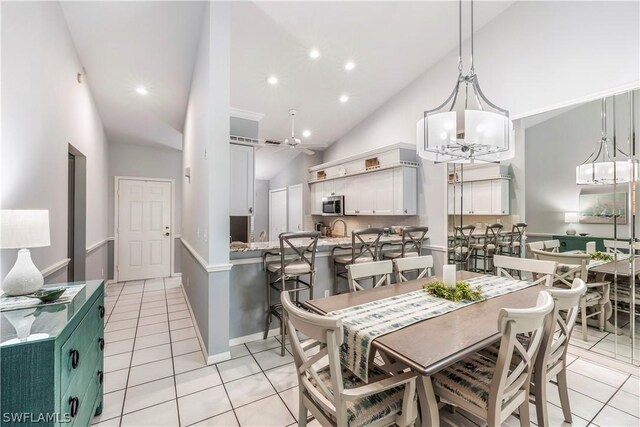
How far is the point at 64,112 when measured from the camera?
282cm

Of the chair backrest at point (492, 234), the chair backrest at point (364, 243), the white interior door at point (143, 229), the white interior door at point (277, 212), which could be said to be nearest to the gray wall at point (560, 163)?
the chair backrest at point (492, 234)

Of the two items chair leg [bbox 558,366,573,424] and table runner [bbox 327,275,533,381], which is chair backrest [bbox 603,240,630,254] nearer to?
table runner [bbox 327,275,533,381]

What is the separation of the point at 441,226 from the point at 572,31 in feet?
7.98

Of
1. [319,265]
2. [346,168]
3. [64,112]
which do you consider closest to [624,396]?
[319,265]

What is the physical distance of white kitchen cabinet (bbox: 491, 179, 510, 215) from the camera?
3.39m

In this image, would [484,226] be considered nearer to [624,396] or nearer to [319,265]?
[624,396]

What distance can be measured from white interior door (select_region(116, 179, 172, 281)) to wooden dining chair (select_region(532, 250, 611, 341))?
6.38 m

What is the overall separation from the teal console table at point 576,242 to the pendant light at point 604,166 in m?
0.54

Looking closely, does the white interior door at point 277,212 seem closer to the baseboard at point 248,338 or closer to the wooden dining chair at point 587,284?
the baseboard at point 248,338

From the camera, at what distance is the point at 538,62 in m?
3.11

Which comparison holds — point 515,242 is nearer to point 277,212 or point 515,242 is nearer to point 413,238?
point 413,238

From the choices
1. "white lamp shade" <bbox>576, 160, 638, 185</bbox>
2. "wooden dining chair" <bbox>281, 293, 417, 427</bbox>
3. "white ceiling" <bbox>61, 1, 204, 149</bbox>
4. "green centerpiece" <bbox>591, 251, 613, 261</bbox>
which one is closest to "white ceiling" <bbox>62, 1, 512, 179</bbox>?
"white ceiling" <bbox>61, 1, 204, 149</bbox>

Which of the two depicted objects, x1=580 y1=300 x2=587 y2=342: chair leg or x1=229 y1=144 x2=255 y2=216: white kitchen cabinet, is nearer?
x1=580 y1=300 x2=587 y2=342: chair leg

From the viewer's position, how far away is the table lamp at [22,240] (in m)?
1.44
